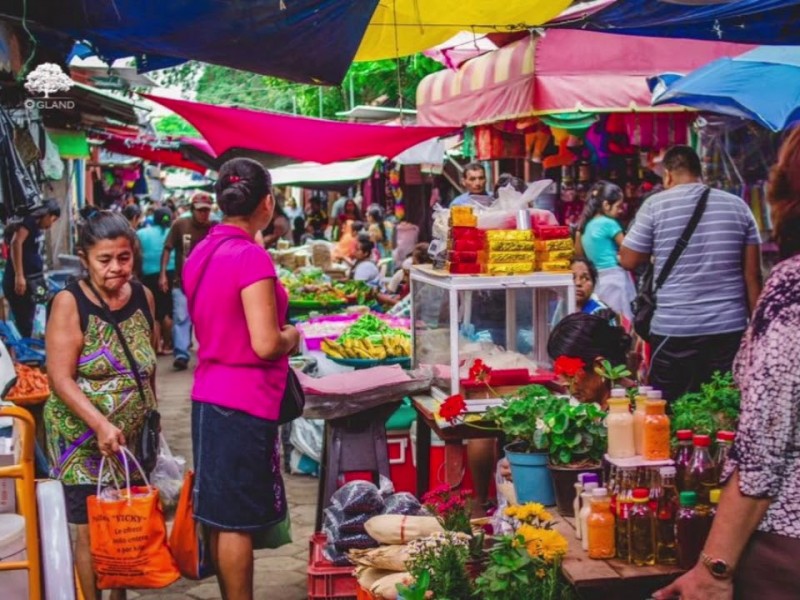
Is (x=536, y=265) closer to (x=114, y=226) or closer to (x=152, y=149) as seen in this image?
(x=114, y=226)

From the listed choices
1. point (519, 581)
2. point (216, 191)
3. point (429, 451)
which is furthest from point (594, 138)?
point (519, 581)

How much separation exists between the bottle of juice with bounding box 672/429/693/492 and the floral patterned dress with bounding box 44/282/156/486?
89.8 inches

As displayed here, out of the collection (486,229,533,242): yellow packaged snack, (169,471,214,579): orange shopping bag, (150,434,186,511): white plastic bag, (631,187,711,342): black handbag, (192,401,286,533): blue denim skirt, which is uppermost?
(486,229,533,242): yellow packaged snack

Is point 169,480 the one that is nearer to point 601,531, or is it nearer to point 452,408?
point 452,408

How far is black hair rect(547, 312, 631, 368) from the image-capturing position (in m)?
4.88

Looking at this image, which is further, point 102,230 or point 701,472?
point 102,230

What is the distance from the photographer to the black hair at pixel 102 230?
14.7ft

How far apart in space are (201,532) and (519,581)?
179 centimetres

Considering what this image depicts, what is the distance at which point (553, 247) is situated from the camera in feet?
18.0

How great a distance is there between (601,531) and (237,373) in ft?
5.61

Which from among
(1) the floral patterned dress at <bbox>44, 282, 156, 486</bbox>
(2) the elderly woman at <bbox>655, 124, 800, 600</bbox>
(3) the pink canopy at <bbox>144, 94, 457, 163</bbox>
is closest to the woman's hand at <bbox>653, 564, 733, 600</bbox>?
(2) the elderly woman at <bbox>655, 124, 800, 600</bbox>

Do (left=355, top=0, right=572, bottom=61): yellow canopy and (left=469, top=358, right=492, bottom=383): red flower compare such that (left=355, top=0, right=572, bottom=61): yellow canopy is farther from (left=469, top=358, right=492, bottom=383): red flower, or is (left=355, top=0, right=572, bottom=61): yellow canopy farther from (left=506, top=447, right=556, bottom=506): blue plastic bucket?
(left=506, top=447, right=556, bottom=506): blue plastic bucket

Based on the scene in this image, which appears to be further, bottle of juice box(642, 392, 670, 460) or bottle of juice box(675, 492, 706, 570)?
bottle of juice box(642, 392, 670, 460)

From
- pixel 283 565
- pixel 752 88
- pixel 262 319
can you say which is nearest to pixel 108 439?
pixel 262 319
